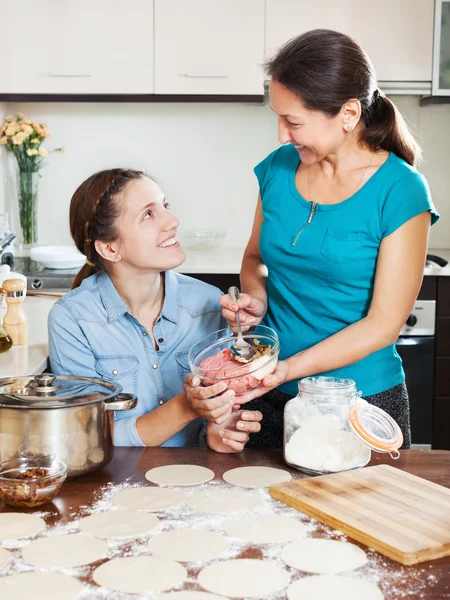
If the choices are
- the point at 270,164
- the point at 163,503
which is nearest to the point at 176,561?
the point at 163,503

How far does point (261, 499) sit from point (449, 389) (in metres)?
2.22

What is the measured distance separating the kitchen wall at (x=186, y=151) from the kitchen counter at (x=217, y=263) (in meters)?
0.24

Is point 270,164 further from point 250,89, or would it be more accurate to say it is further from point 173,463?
point 250,89

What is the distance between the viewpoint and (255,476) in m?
1.35

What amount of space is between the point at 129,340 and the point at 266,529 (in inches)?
28.7

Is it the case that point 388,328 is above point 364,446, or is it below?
above

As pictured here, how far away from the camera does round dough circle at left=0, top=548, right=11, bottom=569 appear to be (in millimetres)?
1058

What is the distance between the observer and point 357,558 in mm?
1067

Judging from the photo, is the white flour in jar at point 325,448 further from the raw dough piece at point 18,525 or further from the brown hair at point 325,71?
the brown hair at point 325,71

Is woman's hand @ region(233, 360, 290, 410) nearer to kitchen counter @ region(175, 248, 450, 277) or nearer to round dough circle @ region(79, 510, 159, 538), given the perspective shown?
round dough circle @ region(79, 510, 159, 538)

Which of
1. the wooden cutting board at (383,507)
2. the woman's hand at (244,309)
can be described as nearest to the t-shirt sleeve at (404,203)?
the woman's hand at (244,309)

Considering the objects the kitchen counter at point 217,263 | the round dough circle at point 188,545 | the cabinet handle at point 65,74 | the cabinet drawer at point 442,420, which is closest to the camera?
the round dough circle at point 188,545

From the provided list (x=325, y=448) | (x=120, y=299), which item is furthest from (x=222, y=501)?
(x=120, y=299)

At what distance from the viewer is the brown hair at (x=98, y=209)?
1.83m
